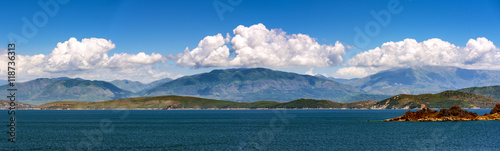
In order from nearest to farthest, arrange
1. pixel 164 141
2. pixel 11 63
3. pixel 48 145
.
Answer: pixel 11 63 < pixel 48 145 < pixel 164 141

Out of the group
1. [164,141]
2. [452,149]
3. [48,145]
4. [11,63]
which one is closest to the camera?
[11,63]

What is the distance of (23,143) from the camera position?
364 ft

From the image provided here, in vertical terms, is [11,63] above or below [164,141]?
above

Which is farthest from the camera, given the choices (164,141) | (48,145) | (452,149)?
(164,141)

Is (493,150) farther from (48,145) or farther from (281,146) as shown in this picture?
(48,145)

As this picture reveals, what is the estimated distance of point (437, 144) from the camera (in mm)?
108188

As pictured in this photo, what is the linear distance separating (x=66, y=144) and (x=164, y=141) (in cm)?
2458

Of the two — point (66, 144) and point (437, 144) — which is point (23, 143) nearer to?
point (66, 144)

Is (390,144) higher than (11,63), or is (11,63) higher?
(11,63)

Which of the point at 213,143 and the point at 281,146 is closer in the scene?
the point at 281,146

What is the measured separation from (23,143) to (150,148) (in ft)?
116

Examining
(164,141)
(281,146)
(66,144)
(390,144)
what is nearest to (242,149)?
(281,146)

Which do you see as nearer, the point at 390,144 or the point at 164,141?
the point at 390,144

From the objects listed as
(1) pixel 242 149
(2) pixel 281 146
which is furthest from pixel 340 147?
(1) pixel 242 149
